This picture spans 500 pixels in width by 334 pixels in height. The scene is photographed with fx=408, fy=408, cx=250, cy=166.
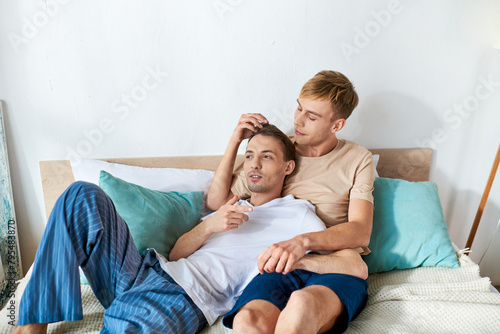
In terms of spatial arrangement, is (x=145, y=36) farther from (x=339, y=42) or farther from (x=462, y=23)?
(x=462, y=23)

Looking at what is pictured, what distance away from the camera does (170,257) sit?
4.99 ft

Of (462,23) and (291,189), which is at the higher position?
(462,23)

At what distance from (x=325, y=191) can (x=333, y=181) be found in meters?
0.05

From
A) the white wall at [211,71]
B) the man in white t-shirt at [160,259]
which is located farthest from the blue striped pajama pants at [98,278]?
the white wall at [211,71]

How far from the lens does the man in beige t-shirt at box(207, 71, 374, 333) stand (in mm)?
1265

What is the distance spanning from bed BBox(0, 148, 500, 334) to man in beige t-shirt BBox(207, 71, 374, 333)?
150 mm

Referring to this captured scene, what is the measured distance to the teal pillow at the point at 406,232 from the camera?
5.40 feet

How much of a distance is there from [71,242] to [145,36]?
1.00 meters

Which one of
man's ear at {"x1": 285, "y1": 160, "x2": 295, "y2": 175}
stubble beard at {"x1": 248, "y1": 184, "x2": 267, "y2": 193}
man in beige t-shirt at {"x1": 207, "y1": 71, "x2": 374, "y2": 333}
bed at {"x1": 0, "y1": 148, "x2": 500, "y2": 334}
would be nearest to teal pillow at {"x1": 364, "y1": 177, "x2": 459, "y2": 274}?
bed at {"x1": 0, "y1": 148, "x2": 500, "y2": 334}

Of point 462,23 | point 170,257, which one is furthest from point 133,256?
point 462,23

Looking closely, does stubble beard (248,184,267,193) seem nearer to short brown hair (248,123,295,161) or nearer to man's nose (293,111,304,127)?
short brown hair (248,123,295,161)

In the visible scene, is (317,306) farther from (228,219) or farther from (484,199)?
(484,199)

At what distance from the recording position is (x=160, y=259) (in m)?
1.41

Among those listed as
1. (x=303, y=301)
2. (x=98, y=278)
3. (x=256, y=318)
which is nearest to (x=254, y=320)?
(x=256, y=318)
